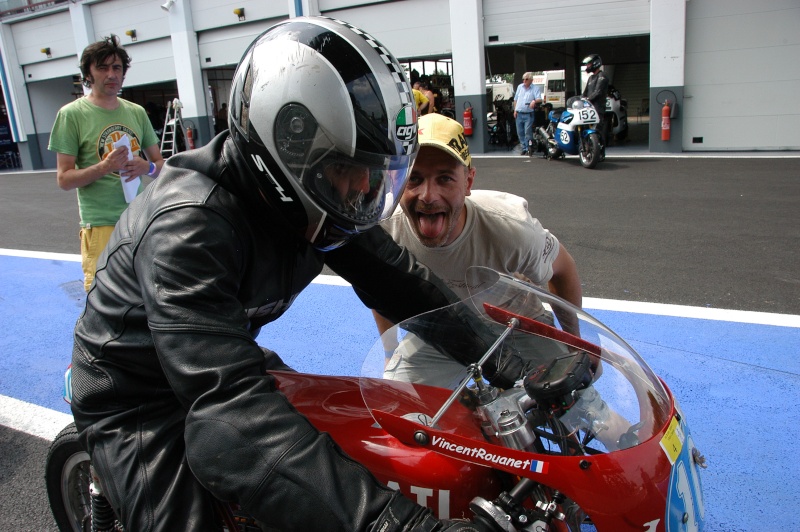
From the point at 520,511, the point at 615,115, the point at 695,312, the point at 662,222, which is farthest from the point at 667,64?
the point at 520,511

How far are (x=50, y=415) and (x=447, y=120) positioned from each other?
2.77m

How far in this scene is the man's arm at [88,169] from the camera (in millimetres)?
4070

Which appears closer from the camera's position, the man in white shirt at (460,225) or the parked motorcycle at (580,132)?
the man in white shirt at (460,225)

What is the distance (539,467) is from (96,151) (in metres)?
3.81

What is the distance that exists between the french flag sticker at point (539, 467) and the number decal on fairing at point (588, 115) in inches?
461

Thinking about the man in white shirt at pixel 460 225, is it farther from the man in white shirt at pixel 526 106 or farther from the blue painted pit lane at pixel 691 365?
the man in white shirt at pixel 526 106

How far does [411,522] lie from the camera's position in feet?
4.20

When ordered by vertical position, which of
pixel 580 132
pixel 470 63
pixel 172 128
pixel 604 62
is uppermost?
pixel 604 62

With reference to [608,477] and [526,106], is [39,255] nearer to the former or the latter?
[608,477]

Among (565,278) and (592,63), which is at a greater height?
(592,63)

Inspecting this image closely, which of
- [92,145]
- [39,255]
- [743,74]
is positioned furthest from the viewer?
[743,74]

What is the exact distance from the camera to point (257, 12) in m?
19.9

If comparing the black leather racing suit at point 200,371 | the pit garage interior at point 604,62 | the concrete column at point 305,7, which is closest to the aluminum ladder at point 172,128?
the concrete column at point 305,7

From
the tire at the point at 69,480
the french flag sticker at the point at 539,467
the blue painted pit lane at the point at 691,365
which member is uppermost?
the french flag sticker at the point at 539,467
